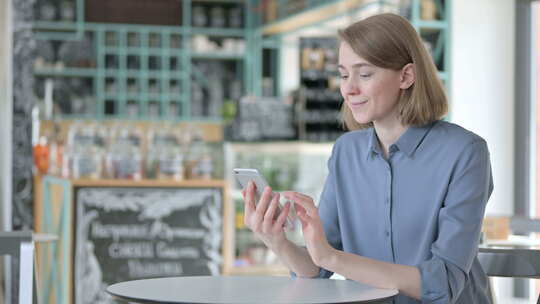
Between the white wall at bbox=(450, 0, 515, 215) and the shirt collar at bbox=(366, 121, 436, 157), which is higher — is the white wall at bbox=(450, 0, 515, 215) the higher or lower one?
the higher one

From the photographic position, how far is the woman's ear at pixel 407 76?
2098 mm

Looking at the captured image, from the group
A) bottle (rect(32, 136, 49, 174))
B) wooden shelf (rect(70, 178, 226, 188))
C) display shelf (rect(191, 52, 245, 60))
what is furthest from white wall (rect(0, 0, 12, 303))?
display shelf (rect(191, 52, 245, 60))

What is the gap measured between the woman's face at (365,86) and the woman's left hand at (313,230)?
0.96 ft

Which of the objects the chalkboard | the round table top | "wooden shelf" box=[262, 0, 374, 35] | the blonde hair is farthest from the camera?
"wooden shelf" box=[262, 0, 374, 35]

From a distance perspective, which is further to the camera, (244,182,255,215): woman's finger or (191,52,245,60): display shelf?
(191,52,245,60): display shelf

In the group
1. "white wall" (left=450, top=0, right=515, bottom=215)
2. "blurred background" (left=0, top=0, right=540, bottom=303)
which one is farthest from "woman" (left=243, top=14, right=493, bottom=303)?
"white wall" (left=450, top=0, right=515, bottom=215)

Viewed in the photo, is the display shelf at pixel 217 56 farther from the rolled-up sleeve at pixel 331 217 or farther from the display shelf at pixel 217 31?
the rolled-up sleeve at pixel 331 217

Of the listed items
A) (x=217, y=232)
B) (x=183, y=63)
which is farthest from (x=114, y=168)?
(x=183, y=63)

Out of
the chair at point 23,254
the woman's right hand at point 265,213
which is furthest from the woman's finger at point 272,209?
the chair at point 23,254

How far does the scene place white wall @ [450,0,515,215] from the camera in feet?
20.2

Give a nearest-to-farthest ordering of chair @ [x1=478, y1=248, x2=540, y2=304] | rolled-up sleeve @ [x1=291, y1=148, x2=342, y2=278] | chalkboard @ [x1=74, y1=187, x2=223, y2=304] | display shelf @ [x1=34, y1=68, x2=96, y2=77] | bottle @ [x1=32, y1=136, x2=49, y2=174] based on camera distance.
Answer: rolled-up sleeve @ [x1=291, y1=148, x2=342, y2=278]
chair @ [x1=478, y1=248, x2=540, y2=304]
chalkboard @ [x1=74, y1=187, x2=223, y2=304]
bottle @ [x1=32, y1=136, x2=49, y2=174]
display shelf @ [x1=34, y1=68, x2=96, y2=77]

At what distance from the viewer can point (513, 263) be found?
8.02 feet

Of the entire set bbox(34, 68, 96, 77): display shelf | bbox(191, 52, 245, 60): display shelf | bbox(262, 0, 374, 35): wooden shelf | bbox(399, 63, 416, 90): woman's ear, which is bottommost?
bbox(399, 63, 416, 90): woman's ear

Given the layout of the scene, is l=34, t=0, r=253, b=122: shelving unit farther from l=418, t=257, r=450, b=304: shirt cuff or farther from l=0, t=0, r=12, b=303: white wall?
l=418, t=257, r=450, b=304: shirt cuff
